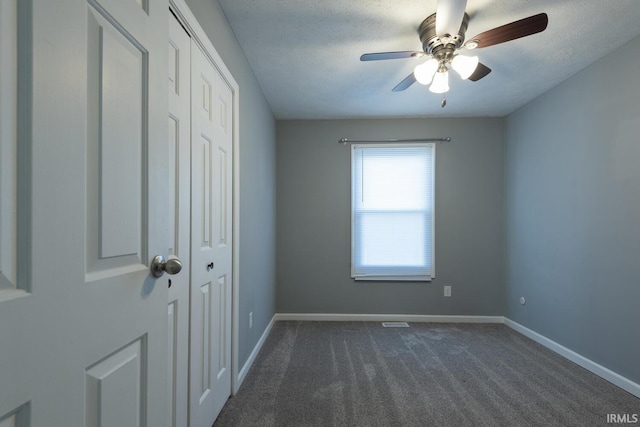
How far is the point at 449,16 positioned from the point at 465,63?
0.40 m

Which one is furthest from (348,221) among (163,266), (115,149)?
(115,149)

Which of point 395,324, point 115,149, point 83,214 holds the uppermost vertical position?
point 115,149

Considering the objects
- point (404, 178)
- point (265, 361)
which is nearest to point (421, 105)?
point (404, 178)

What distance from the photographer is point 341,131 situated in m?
3.96

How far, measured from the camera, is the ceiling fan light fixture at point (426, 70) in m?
2.04

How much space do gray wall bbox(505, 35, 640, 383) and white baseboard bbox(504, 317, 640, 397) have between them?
1.8 inches

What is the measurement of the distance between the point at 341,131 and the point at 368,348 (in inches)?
95.8

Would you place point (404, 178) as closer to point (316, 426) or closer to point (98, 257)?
point (316, 426)

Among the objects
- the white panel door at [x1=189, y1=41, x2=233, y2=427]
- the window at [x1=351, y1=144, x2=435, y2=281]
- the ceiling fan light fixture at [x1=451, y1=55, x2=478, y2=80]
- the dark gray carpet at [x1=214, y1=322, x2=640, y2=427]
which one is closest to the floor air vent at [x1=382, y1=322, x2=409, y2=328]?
the dark gray carpet at [x1=214, y1=322, x2=640, y2=427]

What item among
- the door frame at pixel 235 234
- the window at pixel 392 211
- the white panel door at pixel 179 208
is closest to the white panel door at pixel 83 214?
the white panel door at pixel 179 208

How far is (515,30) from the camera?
1.70 m

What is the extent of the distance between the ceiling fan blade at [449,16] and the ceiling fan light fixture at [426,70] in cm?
20

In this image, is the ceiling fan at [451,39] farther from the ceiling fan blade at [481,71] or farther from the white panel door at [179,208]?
the white panel door at [179,208]

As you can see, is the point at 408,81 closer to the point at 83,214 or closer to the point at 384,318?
the point at 83,214
